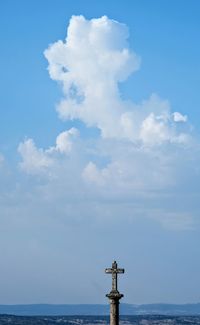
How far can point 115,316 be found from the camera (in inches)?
1310

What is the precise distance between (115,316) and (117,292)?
3.77 ft

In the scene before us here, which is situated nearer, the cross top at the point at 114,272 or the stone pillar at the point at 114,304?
the stone pillar at the point at 114,304

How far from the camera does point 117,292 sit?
3347 cm

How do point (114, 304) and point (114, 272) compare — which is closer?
point (114, 304)

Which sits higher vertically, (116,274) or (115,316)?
(116,274)

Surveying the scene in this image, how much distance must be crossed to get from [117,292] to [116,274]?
997mm

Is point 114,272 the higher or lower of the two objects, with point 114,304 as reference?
higher

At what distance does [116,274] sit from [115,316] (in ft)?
6.79

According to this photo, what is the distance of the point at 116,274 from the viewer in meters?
34.1

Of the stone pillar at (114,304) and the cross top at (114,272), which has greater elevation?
the cross top at (114,272)

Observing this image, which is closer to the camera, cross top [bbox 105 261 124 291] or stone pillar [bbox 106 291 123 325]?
stone pillar [bbox 106 291 123 325]

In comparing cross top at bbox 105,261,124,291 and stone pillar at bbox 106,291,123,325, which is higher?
cross top at bbox 105,261,124,291
